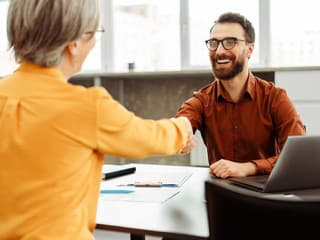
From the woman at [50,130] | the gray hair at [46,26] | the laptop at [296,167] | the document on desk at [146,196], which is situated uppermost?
the gray hair at [46,26]

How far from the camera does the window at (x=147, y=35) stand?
14.6 feet

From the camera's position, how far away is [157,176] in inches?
70.7

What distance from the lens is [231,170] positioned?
1599 mm

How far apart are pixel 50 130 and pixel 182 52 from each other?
11.7ft

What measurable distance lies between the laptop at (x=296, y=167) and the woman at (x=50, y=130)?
52 cm

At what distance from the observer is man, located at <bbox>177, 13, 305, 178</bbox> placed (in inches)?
78.4

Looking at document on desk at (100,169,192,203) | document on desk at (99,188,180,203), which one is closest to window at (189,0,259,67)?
document on desk at (100,169,192,203)

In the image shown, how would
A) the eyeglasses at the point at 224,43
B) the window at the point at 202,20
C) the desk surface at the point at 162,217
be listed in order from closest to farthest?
the desk surface at the point at 162,217 < the eyeglasses at the point at 224,43 < the window at the point at 202,20

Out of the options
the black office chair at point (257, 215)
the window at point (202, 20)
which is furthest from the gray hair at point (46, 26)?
the window at point (202, 20)

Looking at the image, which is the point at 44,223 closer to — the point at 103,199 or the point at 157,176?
the point at 103,199

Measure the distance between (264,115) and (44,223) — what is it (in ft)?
4.34

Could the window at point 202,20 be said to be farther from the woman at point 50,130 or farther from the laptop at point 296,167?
the woman at point 50,130

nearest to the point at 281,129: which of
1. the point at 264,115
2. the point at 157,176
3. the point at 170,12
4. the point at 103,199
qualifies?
the point at 264,115

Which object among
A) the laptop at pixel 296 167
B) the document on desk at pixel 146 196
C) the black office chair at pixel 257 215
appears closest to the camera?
the black office chair at pixel 257 215
